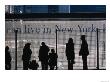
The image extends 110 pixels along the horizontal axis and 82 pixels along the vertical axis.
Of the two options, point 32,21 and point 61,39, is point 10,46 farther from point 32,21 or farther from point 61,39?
point 61,39

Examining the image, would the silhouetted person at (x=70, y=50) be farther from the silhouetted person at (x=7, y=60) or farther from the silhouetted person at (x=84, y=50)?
the silhouetted person at (x=7, y=60)

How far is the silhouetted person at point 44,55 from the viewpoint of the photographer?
326cm

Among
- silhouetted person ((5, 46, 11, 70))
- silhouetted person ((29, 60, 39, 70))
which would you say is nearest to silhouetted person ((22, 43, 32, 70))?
silhouetted person ((29, 60, 39, 70))

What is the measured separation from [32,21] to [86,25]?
582mm

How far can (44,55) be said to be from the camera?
3.33 meters

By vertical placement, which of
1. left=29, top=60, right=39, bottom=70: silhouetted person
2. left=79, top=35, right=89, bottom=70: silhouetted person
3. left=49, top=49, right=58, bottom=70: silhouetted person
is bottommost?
left=29, top=60, right=39, bottom=70: silhouetted person

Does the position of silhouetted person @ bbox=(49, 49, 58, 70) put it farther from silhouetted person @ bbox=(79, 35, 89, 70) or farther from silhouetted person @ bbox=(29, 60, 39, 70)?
silhouetted person @ bbox=(79, 35, 89, 70)

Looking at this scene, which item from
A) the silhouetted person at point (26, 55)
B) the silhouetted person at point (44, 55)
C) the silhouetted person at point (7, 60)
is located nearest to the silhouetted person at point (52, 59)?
the silhouetted person at point (44, 55)

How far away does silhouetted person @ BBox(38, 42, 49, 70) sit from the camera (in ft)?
10.7

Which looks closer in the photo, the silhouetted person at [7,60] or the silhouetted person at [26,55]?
the silhouetted person at [7,60]

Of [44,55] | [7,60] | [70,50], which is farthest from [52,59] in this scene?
[7,60]

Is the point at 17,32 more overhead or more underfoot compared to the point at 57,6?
A: more underfoot
